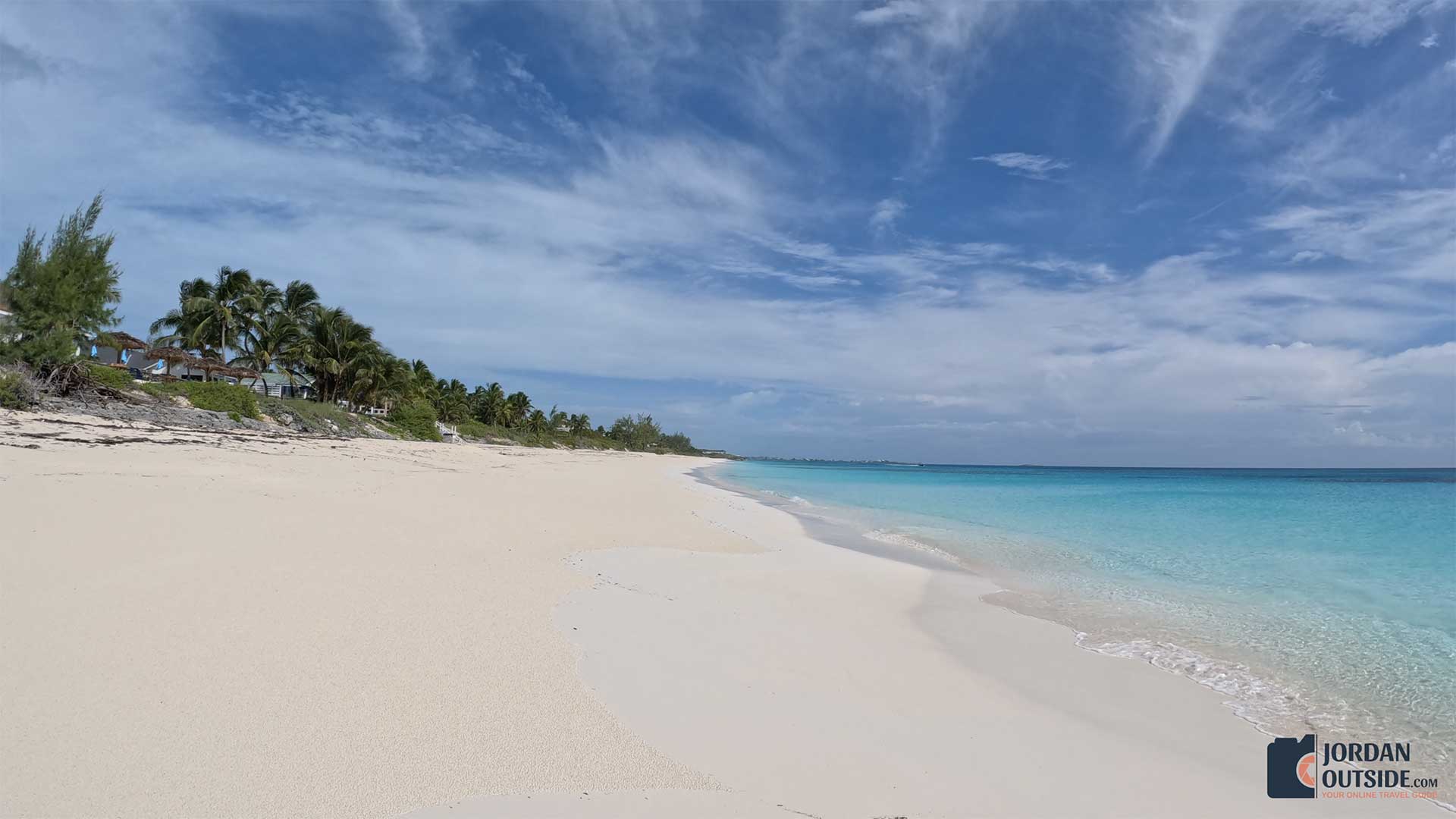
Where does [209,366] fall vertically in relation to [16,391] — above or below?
above

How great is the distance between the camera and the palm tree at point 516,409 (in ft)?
236

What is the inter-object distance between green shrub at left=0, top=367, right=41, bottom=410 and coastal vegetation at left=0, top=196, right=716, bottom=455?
4.8 inches

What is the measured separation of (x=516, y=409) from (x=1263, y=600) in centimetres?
7270

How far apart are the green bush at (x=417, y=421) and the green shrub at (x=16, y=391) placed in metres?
25.4

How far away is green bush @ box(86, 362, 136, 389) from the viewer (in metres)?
21.5

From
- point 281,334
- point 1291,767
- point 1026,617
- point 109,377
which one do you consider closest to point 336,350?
point 281,334

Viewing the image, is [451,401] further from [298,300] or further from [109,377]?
[109,377]

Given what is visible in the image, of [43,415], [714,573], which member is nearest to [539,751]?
[714,573]

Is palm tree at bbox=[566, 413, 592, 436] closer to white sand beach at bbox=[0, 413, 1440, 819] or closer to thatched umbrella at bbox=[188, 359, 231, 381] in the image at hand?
thatched umbrella at bbox=[188, 359, 231, 381]

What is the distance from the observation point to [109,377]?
73.7 feet

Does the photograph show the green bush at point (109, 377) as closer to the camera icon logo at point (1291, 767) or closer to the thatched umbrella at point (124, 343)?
the thatched umbrella at point (124, 343)

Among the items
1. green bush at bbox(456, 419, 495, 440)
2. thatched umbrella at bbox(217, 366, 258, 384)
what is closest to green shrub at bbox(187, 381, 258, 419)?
thatched umbrella at bbox(217, 366, 258, 384)

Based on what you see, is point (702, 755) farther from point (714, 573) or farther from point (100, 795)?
point (714, 573)

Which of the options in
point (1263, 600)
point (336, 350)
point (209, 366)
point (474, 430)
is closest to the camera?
point (1263, 600)
